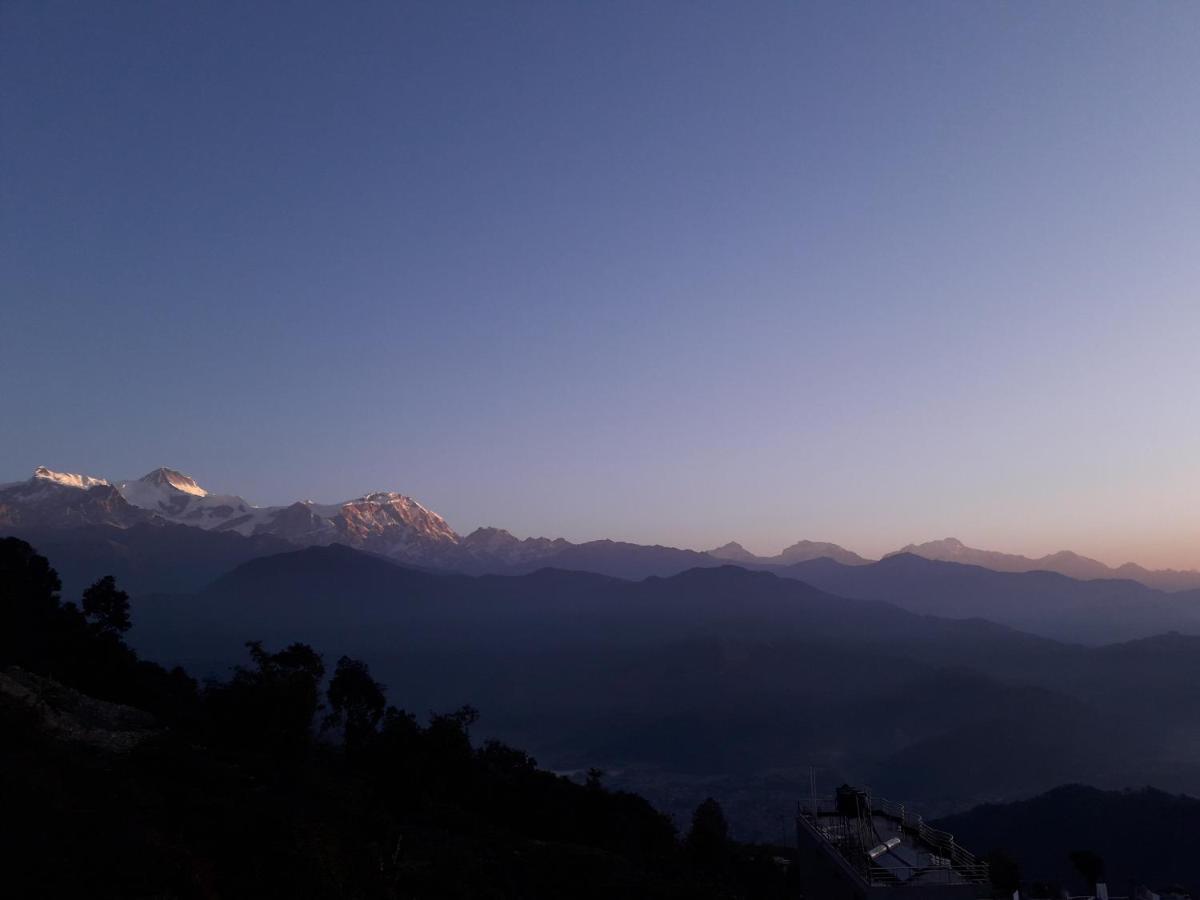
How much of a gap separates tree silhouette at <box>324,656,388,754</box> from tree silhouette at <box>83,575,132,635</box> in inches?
537

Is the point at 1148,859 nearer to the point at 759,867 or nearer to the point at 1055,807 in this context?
the point at 1055,807

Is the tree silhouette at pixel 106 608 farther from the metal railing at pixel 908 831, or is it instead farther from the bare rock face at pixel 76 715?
the metal railing at pixel 908 831

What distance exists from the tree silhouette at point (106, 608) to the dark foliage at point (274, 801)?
0.13m

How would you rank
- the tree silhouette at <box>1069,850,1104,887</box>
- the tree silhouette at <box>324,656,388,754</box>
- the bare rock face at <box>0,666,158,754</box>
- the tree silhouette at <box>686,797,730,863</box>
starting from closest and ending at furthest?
the tree silhouette at <box>1069,850,1104,887</box> < the bare rock face at <box>0,666,158,754</box> < the tree silhouette at <box>686,797,730,863</box> < the tree silhouette at <box>324,656,388,754</box>

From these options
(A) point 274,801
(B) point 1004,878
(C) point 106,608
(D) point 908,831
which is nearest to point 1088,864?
(B) point 1004,878

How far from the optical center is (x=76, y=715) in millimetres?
27359

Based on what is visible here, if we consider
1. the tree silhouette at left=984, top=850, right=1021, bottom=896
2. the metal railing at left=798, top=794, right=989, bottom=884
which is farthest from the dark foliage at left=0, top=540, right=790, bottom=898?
the tree silhouette at left=984, top=850, right=1021, bottom=896

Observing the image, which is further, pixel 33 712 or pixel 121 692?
pixel 121 692

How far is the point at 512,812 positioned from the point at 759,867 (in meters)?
15.6

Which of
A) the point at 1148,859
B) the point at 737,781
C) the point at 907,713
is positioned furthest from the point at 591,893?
the point at 907,713

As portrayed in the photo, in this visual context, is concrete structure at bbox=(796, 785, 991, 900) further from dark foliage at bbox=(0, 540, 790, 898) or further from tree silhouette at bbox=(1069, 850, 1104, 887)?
dark foliage at bbox=(0, 540, 790, 898)

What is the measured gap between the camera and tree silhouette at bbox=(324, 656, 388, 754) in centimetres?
4678

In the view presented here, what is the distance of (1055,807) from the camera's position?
80.2 meters

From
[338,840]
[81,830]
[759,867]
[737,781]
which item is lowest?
[737,781]
